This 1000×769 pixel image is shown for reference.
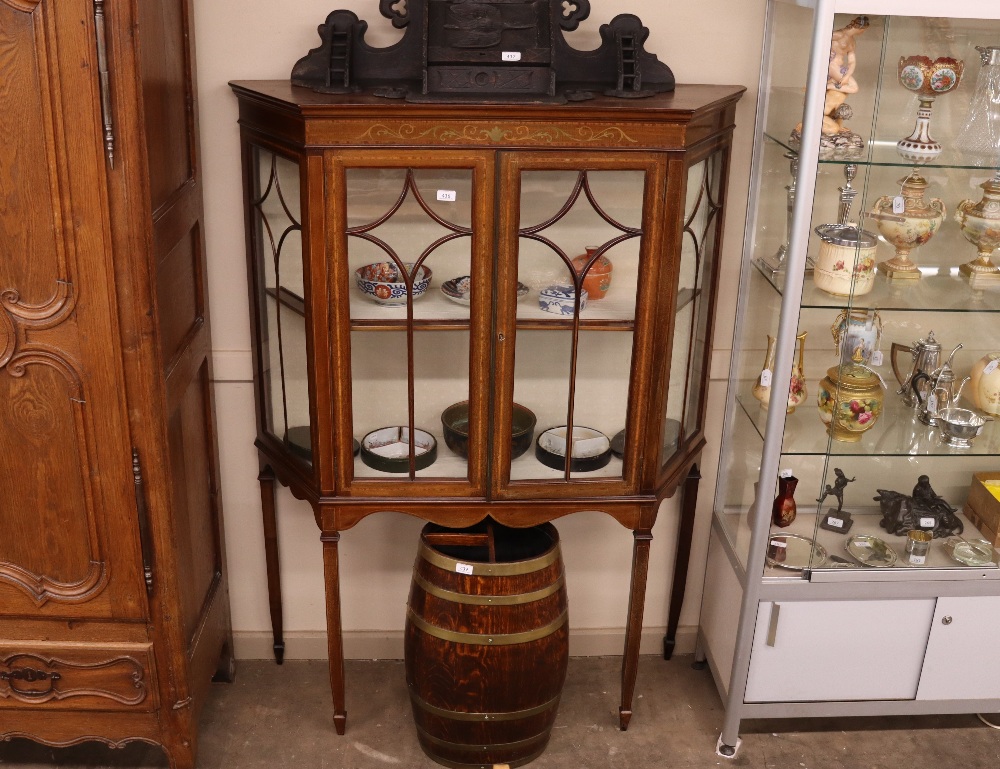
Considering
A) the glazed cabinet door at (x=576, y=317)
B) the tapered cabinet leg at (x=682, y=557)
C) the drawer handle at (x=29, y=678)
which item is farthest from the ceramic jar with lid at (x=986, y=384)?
the drawer handle at (x=29, y=678)

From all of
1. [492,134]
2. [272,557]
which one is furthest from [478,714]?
[492,134]

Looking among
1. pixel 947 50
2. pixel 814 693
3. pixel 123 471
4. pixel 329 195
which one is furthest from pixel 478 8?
pixel 814 693

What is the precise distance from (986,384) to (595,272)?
3.45 ft

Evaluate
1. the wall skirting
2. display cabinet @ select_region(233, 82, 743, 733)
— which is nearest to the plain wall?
the wall skirting

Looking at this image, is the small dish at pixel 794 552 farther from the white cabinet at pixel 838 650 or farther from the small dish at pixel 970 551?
the small dish at pixel 970 551

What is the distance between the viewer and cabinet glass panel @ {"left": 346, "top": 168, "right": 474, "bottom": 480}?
215 cm

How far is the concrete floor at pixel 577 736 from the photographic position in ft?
8.60

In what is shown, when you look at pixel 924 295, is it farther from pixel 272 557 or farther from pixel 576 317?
pixel 272 557

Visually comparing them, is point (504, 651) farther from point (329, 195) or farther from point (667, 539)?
point (329, 195)

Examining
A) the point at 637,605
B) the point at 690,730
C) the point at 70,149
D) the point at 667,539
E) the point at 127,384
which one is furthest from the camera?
the point at 667,539

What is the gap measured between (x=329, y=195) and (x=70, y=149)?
48 cm

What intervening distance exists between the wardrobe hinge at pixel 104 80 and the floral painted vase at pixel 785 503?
1.67 m

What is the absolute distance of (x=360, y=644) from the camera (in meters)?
3.00

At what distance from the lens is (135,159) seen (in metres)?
1.96
